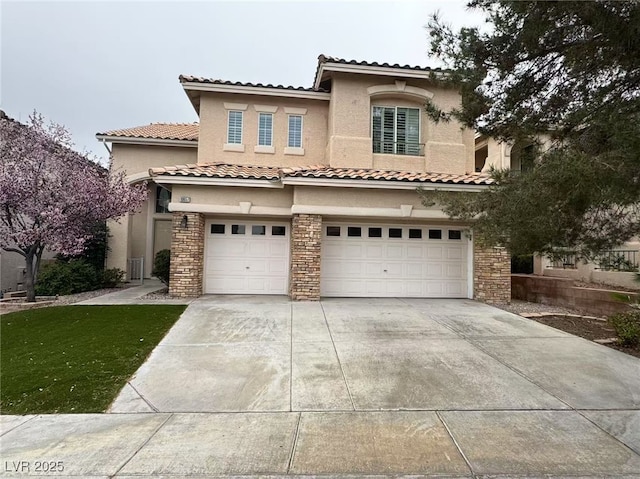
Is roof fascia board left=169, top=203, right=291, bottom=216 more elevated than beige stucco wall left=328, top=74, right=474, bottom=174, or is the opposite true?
beige stucco wall left=328, top=74, right=474, bottom=174

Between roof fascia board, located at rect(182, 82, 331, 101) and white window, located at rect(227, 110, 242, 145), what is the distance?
784 mm

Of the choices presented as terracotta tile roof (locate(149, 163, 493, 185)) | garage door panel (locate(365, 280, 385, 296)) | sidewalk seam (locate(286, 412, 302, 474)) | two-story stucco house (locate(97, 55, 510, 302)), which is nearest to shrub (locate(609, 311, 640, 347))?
two-story stucco house (locate(97, 55, 510, 302))

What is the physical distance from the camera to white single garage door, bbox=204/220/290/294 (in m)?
11.3

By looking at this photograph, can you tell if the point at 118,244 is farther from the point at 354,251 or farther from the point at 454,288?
the point at 454,288

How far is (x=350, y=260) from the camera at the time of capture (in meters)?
11.3

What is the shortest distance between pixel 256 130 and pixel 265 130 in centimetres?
32

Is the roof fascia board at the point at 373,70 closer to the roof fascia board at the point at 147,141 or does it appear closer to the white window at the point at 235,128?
the white window at the point at 235,128

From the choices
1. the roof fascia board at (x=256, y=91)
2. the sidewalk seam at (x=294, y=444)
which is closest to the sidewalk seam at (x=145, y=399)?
the sidewalk seam at (x=294, y=444)

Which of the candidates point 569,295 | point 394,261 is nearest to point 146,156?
point 394,261

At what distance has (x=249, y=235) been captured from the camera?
11.5 m

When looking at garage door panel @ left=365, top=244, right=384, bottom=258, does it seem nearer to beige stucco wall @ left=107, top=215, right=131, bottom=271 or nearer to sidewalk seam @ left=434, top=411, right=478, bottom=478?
sidewalk seam @ left=434, top=411, right=478, bottom=478

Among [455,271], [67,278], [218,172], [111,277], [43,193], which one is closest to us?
[43,193]

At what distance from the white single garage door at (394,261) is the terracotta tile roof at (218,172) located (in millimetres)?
2533

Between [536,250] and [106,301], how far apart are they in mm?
10751
